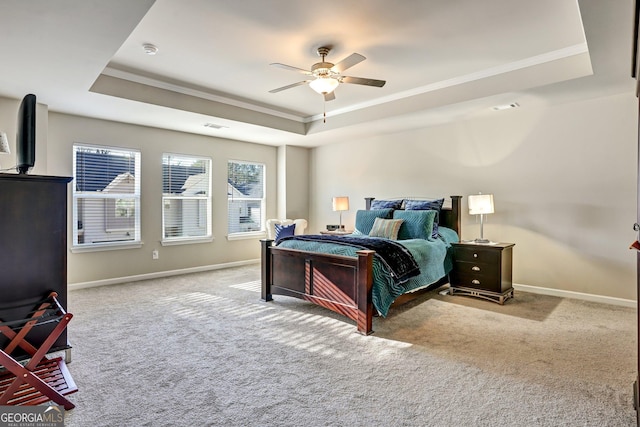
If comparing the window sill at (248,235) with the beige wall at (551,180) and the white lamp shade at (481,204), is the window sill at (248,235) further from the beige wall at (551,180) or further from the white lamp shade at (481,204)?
the white lamp shade at (481,204)

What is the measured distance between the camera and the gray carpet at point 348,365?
1.88 metres

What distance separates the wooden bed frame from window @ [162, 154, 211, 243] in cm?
227

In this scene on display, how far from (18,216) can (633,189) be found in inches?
217

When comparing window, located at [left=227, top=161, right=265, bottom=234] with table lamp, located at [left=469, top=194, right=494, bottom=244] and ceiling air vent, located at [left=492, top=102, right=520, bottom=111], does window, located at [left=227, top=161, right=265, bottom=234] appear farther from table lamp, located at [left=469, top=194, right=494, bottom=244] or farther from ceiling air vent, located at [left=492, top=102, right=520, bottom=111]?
ceiling air vent, located at [left=492, top=102, right=520, bottom=111]

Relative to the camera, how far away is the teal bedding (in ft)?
10.4

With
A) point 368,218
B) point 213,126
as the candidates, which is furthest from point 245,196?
point 368,218

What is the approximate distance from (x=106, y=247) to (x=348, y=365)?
402cm

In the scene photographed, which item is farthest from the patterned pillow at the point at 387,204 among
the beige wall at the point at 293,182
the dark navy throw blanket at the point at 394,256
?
the beige wall at the point at 293,182

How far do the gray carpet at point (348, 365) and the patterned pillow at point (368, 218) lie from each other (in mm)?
1426

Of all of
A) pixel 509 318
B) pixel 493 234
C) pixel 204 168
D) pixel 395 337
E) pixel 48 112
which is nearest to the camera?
pixel 395 337

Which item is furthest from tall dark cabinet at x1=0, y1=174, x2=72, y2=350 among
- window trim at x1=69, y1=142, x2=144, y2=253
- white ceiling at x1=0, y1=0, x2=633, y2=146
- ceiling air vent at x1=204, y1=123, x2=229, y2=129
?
ceiling air vent at x1=204, y1=123, x2=229, y2=129

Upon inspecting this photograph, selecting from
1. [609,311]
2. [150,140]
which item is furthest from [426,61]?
[150,140]

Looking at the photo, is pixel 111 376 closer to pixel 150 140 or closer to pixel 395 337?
pixel 395 337

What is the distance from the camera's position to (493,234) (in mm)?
4785
